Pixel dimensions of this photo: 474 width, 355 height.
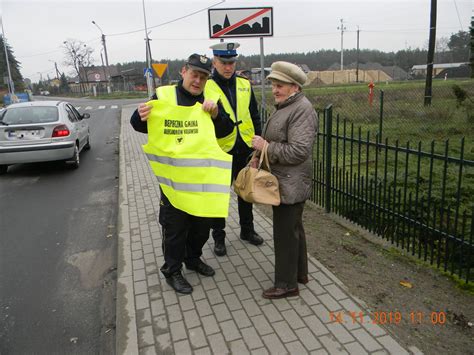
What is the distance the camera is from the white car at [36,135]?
8.34 meters

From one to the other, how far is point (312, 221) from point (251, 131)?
1.72m

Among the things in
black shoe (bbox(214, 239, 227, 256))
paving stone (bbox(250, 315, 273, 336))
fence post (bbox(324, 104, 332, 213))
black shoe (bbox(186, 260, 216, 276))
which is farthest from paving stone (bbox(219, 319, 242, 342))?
fence post (bbox(324, 104, 332, 213))

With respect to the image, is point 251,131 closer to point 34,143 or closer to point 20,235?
point 20,235

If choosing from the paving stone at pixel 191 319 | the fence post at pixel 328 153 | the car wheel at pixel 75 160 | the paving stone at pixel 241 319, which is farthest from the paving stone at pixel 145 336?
the car wheel at pixel 75 160

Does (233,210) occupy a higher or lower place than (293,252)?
lower

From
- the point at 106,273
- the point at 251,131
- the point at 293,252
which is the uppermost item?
the point at 251,131

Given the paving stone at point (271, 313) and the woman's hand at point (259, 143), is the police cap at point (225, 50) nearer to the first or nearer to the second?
the woman's hand at point (259, 143)

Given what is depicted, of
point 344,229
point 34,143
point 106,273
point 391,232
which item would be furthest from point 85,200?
point 391,232

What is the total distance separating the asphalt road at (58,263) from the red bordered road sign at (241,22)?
3.15 metres

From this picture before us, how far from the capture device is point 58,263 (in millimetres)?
4531

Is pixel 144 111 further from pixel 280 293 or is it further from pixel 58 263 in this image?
pixel 58 263

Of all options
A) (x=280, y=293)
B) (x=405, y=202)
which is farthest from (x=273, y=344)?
(x=405, y=202)

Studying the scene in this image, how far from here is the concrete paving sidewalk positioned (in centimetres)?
281

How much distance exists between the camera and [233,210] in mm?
5703
